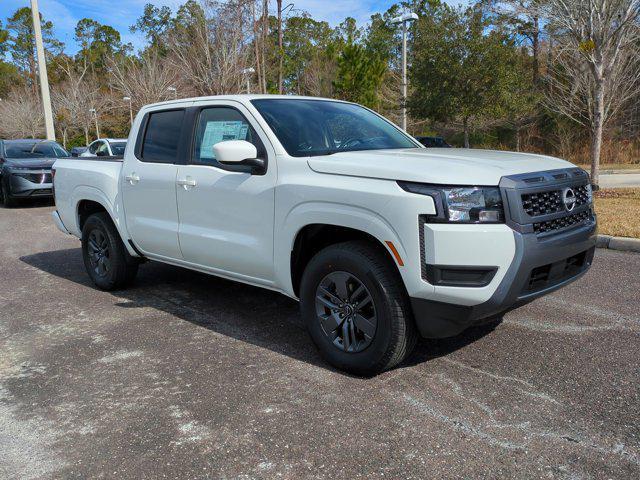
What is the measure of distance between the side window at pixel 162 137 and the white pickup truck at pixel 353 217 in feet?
0.06

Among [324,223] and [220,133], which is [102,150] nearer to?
[220,133]

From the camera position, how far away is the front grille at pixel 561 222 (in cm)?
324

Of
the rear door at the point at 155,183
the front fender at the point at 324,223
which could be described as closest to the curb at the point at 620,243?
the front fender at the point at 324,223

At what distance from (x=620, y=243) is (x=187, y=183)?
214 inches

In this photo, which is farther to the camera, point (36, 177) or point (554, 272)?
point (36, 177)

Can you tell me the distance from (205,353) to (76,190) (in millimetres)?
2944

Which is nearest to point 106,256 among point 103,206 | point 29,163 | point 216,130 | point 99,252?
point 99,252

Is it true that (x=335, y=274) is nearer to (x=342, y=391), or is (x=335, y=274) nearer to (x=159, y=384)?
(x=342, y=391)

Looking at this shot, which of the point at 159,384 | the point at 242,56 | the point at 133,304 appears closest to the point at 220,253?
the point at 159,384

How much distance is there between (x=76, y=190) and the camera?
6.01 metres

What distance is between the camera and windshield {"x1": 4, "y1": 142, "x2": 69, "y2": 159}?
47.6 feet

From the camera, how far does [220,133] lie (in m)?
4.51

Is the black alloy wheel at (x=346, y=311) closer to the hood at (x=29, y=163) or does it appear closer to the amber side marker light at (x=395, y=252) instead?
the amber side marker light at (x=395, y=252)

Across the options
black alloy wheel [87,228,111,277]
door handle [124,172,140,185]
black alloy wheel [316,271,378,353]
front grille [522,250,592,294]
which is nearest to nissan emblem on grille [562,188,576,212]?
front grille [522,250,592,294]
